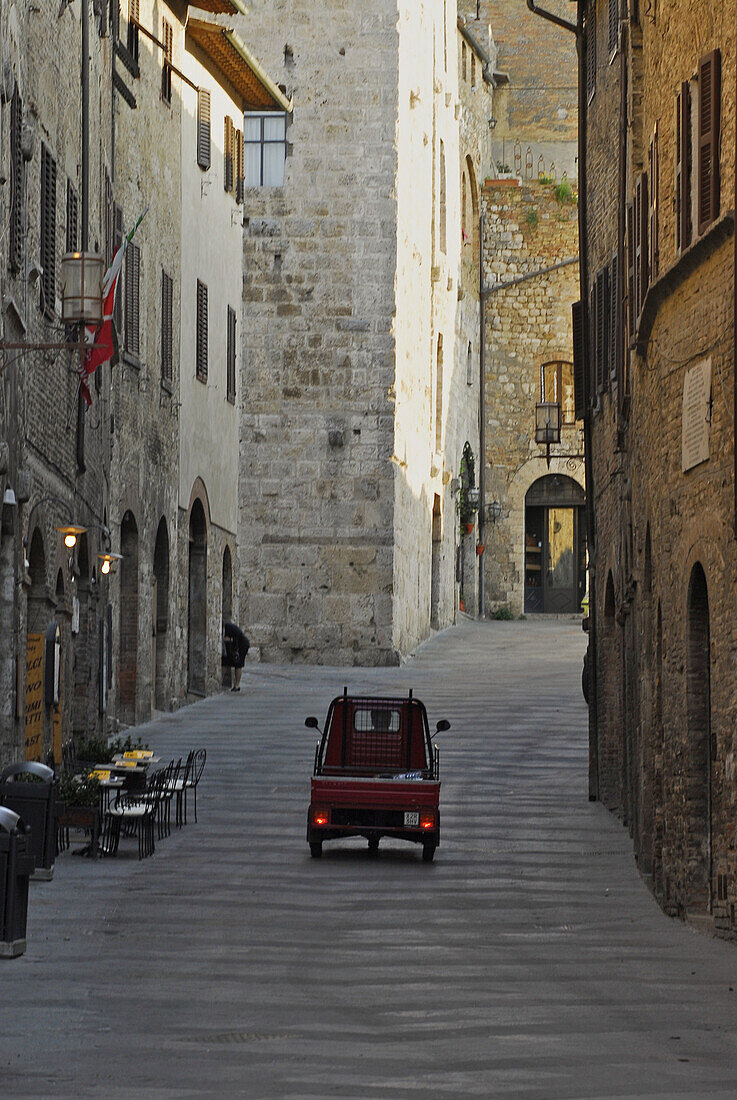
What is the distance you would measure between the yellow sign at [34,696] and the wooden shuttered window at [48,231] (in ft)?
10.8

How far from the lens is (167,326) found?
91.1 ft

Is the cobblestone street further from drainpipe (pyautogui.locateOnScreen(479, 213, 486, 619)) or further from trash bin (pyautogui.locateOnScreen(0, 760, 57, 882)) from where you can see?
drainpipe (pyautogui.locateOnScreen(479, 213, 486, 619))

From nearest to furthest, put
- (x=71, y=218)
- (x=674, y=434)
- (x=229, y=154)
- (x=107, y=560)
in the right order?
(x=674, y=434) < (x=71, y=218) < (x=107, y=560) < (x=229, y=154)

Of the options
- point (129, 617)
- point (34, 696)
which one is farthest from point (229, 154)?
point (34, 696)

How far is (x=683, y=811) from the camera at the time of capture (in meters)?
14.2

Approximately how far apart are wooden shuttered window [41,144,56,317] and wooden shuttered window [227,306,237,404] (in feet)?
41.5

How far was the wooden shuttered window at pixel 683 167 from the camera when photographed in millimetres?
13938

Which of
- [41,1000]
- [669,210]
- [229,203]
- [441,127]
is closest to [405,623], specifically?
[229,203]

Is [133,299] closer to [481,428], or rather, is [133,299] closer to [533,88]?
[481,428]

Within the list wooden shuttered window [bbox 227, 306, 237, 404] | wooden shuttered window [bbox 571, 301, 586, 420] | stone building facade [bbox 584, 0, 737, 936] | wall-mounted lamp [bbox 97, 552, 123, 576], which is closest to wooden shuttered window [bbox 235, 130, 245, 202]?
wooden shuttered window [bbox 227, 306, 237, 404]

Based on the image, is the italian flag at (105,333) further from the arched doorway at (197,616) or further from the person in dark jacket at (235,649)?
the person in dark jacket at (235,649)

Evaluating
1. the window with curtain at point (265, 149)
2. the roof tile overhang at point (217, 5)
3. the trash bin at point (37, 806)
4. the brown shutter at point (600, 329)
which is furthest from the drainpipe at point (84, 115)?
the window with curtain at point (265, 149)

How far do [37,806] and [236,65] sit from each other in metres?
19.2

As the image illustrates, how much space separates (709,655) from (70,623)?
9.55 metres
